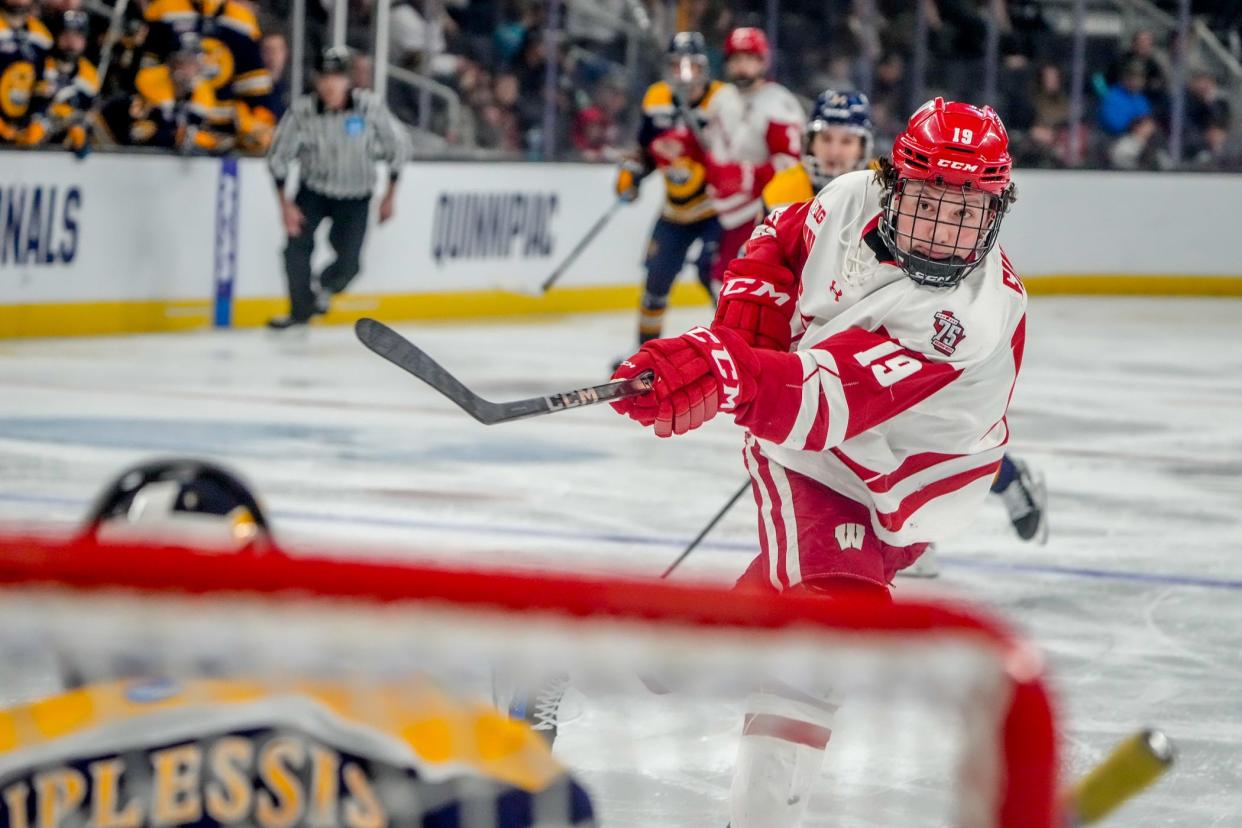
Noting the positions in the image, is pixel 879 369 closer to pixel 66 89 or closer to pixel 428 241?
pixel 66 89

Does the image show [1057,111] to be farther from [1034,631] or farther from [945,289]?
[945,289]

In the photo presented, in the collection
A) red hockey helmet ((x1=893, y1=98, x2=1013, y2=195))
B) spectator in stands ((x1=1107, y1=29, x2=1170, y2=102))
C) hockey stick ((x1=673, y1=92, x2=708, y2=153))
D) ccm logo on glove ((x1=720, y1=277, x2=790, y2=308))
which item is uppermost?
spectator in stands ((x1=1107, y1=29, x2=1170, y2=102))

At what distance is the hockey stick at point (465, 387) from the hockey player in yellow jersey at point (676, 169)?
17.4 ft

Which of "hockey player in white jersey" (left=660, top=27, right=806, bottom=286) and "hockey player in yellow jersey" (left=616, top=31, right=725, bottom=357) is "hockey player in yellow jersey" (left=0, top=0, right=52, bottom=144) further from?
"hockey player in white jersey" (left=660, top=27, right=806, bottom=286)

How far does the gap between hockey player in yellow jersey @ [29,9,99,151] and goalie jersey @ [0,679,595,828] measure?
7.55m

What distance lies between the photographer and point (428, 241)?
32.9 feet

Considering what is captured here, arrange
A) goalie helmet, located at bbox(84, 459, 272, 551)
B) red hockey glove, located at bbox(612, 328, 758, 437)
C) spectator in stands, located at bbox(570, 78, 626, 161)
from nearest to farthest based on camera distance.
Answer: goalie helmet, located at bbox(84, 459, 272, 551) < red hockey glove, located at bbox(612, 328, 758, 437) < spectator in stands, located at bbox(570, 78, 626, 161)

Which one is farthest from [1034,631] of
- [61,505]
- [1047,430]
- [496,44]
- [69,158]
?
[496,44]

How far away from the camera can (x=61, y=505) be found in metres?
4.97

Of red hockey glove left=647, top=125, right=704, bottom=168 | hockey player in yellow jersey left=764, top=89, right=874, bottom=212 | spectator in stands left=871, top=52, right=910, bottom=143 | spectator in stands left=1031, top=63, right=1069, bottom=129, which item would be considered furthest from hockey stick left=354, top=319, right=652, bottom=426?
spectator in stands left=1031, top=63, right=1069, bottom=129

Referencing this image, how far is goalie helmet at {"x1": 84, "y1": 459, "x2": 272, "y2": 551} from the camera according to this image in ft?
6.31

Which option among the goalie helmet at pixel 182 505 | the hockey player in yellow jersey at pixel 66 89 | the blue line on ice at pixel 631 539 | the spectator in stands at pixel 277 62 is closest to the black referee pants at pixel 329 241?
the spectator in stands at pixel 277 62

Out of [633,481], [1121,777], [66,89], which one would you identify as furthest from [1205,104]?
[1121,777]

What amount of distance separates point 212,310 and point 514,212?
1.91m
